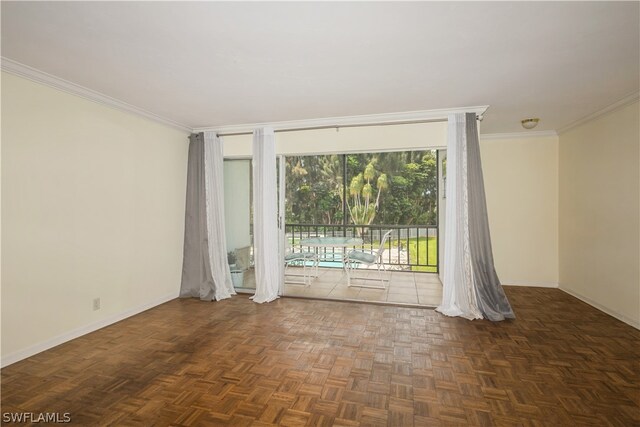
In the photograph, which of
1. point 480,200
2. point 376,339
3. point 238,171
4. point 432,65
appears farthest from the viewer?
point 238,171

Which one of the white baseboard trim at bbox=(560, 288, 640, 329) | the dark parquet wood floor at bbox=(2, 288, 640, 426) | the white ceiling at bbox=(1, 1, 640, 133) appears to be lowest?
the dark parquet wood floor at bbox=(2, 288, 640, 426)

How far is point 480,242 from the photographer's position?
355 cm

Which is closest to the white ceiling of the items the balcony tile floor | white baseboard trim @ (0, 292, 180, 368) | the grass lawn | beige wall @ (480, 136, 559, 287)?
beige wall @ (480, 136, 559, 287)

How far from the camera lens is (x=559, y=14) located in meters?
1.88

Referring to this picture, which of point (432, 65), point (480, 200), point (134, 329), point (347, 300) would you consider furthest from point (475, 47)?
point (134, 329)

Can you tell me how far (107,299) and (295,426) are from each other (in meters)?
2.65

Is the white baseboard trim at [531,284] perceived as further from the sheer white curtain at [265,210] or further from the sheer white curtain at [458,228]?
the sheer white curtain at [265,210]

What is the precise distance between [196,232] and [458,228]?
11.1 ft

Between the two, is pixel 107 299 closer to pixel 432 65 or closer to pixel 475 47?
pixel 432 65

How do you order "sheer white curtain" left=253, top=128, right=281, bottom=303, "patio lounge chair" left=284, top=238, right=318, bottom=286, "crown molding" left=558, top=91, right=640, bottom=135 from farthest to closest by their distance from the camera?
"patio lounge chair" left=284, top=238, right=318, bottom=286 < "sheer white curtain" left=253, top=128, right=281, bottom=303 < "crown molding" left=558, top=91, right=640, bottom=135

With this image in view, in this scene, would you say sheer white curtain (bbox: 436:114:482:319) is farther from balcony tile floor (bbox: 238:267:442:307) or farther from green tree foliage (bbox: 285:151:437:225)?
green tree foliage (bbox: 285:151:437:225)

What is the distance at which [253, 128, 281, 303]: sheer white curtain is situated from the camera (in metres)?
4.29

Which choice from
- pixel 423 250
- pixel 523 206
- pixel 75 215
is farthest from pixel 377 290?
pixel 75 215

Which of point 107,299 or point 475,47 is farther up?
point 475,47
